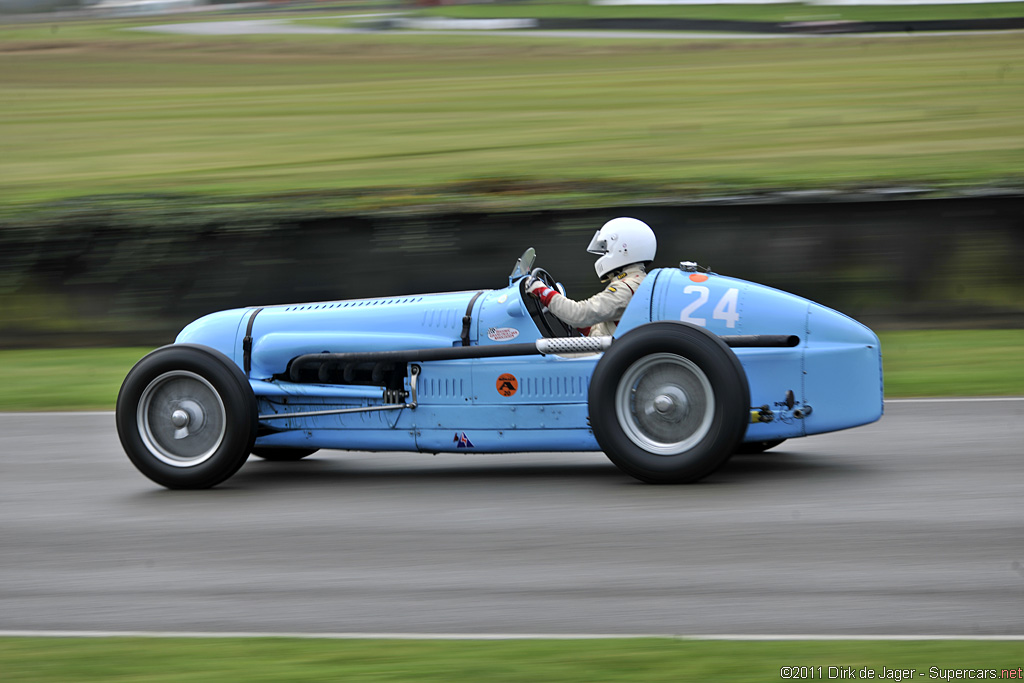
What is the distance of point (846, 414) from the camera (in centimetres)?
570

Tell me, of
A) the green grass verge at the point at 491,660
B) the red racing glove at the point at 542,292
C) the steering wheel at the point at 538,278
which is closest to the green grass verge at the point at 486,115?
the steering wheel at the point at 538,278

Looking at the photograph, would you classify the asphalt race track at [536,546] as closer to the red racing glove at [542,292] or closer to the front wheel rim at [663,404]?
the front wheel rim at [663,404]

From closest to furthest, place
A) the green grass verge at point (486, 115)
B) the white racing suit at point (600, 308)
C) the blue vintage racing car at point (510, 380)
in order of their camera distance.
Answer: the blue vintage racing car at point (510, 380) < the white racing suit at point (600, 308) < the green grass verge at point (486, 115)

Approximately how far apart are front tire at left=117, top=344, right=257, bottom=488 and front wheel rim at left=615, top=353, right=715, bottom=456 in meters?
1.97

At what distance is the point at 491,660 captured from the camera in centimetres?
357

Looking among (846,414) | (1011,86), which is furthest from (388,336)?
(1011,86)

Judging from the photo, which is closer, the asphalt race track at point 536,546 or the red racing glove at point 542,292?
the asphalt race track at point 536,546

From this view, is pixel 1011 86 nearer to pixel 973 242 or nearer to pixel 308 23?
pixel 973 242

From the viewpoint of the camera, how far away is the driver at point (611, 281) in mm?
6051

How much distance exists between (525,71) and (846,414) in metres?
21.9

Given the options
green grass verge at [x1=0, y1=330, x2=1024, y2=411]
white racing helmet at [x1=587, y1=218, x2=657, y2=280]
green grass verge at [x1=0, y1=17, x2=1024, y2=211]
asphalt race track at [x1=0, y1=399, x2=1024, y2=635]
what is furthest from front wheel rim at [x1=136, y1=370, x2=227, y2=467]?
green grass verge at [x1=0, y1=17, x2=1024, y2=211]

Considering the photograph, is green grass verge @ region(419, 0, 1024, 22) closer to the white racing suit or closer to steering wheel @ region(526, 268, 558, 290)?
steering wheel @ region(526, 268, 558, 290)

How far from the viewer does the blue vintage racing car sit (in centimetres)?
561

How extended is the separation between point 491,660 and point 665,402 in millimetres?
2303
